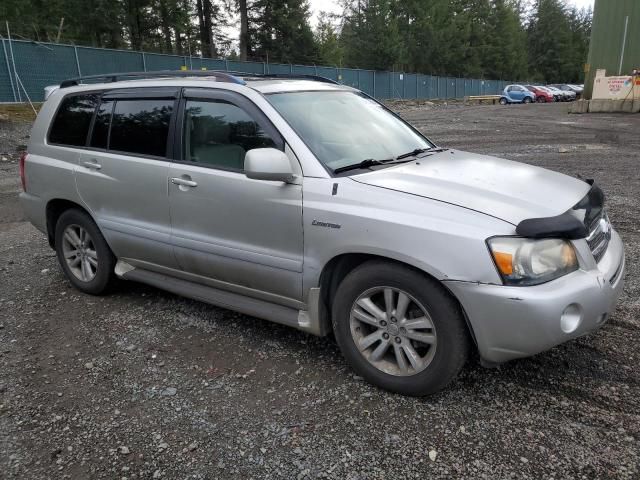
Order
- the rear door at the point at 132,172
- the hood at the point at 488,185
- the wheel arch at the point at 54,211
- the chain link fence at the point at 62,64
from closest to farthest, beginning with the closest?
the hood at the point at 488,185 → the rear door at the point at 132,172 → the wheel arch at the point at 54,211 → the chain link fence at the point at 62,64

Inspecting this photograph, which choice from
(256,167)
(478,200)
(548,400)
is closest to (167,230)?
(256,167)

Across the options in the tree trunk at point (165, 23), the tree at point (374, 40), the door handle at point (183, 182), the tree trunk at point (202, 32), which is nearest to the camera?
the door handle at point (183, 182)

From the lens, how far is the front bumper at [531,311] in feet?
8.27

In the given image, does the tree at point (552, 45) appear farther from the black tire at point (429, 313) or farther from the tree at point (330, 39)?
the black tire at point (429, 313)


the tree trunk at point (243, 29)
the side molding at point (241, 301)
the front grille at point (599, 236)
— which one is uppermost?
the tree trunk at point (243, 29)

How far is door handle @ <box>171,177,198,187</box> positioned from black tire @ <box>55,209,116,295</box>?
113 cm

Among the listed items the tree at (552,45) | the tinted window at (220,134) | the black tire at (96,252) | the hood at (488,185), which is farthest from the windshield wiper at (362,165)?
the tree at (552,45)

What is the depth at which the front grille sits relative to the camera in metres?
2.88

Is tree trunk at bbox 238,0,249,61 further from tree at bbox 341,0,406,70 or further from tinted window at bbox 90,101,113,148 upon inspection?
tinted window at bbox 90,101,113,148

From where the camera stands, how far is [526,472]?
7.84 feet

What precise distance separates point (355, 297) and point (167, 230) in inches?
64.1

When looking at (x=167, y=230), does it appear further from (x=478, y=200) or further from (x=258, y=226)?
(x=478, y=200)

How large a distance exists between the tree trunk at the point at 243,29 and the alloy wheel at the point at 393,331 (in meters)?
40.8

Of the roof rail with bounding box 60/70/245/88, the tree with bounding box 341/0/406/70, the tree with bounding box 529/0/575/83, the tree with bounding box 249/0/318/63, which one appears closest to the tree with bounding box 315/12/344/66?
the tree with bounding box 341/0/406/70
